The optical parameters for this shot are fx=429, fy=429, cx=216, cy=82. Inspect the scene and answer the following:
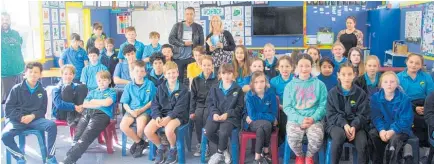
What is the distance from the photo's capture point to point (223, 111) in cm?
367

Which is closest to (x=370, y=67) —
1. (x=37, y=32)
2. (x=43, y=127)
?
(x=43, y=127)

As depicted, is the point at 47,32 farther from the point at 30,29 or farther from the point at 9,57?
the point at 9,57

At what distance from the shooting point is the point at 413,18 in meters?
6.25

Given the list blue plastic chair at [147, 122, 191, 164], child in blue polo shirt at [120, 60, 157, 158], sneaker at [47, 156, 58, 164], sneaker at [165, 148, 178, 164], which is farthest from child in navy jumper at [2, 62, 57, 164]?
sneaker at [165, 148, 178, 164]

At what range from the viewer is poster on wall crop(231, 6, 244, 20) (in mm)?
7637

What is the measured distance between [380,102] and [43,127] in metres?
2.73

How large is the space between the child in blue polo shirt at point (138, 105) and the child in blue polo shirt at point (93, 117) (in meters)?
0.15

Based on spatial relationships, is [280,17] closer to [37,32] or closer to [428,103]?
[37,32]

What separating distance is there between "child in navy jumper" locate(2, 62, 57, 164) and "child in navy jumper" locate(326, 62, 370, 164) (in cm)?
229

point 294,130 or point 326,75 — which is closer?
point 294,130

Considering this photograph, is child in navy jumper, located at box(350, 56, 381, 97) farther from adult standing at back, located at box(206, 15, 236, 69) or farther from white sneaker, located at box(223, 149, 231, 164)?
adult standing at back, located at box(206, 15, 236, 69)

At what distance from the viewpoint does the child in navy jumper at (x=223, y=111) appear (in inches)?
140

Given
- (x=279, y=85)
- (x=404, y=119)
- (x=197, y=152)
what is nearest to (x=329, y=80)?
(x=279, y=85)

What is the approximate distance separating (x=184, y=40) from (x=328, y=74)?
2119mm
